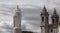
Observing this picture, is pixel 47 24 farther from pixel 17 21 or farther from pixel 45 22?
pixel 17 21

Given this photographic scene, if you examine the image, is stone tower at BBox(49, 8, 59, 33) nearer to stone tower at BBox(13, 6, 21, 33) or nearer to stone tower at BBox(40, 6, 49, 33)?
stone tower at BBox(40, 6, 49, 33)

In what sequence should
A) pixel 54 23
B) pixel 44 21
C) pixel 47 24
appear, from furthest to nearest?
pixel 54 23
pixel 47 24
pixel 44 21

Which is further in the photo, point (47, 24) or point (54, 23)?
point (54, 23)

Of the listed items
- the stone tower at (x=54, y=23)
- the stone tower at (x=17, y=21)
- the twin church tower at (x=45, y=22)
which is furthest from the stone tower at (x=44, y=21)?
the stone tower at (x=17, y=21)

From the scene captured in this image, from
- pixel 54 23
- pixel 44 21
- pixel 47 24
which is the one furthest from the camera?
pixel 54 23

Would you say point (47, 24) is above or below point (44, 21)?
below

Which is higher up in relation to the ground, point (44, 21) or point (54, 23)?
point (44, 21)

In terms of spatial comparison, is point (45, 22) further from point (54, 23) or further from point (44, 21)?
point (54, 23)

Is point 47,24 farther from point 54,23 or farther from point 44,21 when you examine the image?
point 54,23

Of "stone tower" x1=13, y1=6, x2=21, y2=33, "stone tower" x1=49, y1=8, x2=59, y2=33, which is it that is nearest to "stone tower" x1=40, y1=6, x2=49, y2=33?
"stone tower" x1=49, y1=8, x2=59, y2=33

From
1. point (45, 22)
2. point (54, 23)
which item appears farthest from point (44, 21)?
point (54, 23)

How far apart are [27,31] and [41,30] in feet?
36.5

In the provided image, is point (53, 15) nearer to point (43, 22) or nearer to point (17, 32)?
point (43, 22)

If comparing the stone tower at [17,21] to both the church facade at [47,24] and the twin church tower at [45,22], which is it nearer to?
the twin church tower at [45,22]
